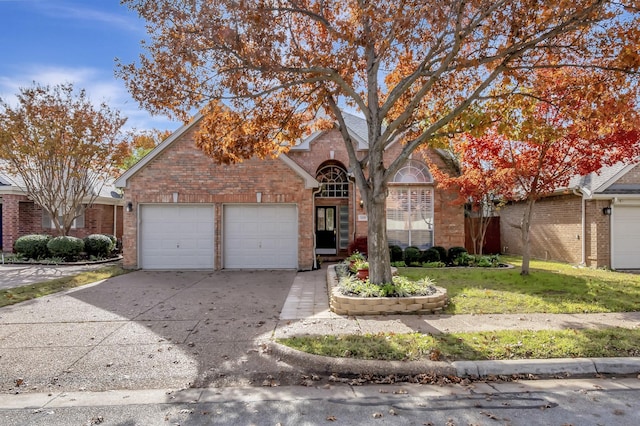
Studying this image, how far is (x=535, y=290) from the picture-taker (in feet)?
31.6

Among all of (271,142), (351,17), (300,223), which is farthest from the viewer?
(300,223)

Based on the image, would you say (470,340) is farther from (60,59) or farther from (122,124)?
(122,124)

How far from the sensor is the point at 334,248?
57.6 feet

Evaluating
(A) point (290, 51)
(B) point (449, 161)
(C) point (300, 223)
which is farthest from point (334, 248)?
(A) point (290, 51)

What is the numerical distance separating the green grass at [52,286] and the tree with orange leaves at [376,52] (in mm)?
5194

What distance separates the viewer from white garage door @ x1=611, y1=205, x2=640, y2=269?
14.0 metres

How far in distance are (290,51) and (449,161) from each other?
8.59 meters

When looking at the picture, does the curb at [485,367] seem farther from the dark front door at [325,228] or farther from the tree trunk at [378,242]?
the dark front door at [325,228]

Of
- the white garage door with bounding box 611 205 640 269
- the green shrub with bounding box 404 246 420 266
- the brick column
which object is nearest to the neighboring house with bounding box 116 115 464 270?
the green shrub with bounding box 404 246 420 266

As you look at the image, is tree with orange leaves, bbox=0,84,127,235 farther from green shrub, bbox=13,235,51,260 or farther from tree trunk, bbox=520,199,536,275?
tree trunk, bbox=520,199,536,275

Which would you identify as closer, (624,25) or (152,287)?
(624,25)

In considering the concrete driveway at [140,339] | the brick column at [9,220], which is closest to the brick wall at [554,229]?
the concrete driveway at [140,339]

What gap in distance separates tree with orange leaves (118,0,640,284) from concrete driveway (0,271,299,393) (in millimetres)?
3184

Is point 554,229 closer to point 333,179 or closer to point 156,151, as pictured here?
point 333,179
